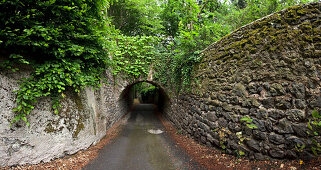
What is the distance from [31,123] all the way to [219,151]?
4947mm

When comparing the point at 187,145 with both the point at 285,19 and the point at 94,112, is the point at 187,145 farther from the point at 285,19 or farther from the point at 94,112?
the point at 285,19

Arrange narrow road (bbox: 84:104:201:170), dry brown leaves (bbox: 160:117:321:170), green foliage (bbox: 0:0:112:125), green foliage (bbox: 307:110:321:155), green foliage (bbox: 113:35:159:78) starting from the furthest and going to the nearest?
green foliage (bbox: 113:35:159:78) → narrow road (bbox: 84:104:201:170) → green foliage (bbox: 0:0:112:125) → dry brown leaves (bbox: 160:117:321:170) → green foliage (bbox: 307:110:321:155)

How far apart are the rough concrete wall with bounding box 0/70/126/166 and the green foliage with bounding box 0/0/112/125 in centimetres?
19

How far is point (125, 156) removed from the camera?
4004mm

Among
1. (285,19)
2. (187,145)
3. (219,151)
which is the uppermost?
(285,19)

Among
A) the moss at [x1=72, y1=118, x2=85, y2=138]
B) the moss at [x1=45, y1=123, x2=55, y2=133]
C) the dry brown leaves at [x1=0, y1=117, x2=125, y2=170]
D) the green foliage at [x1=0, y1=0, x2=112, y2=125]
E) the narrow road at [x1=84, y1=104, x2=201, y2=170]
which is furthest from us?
the moss at [x1=72, y1=118, x2=85, y2=138]

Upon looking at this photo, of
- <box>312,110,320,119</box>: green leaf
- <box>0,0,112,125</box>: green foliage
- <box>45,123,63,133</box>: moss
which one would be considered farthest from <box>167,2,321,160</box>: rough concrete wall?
<box>45,123,63,133</box>: moss

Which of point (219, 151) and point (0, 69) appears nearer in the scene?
point (0, 69)

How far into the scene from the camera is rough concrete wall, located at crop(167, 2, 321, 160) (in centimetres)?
243

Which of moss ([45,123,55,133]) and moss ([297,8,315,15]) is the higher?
moss ([297,8,315,15])

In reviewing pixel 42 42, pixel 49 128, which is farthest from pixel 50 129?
pixel 42 42

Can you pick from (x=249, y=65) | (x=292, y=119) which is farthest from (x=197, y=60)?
(x=292, y=119)

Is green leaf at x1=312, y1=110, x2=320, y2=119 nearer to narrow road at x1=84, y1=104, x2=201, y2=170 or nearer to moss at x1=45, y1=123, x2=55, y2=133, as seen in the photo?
narrow road at x1=84, y1=104, x2=201, y2=170

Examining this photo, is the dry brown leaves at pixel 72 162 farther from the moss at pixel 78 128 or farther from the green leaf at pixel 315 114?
the green leaf at pixel 315 114
